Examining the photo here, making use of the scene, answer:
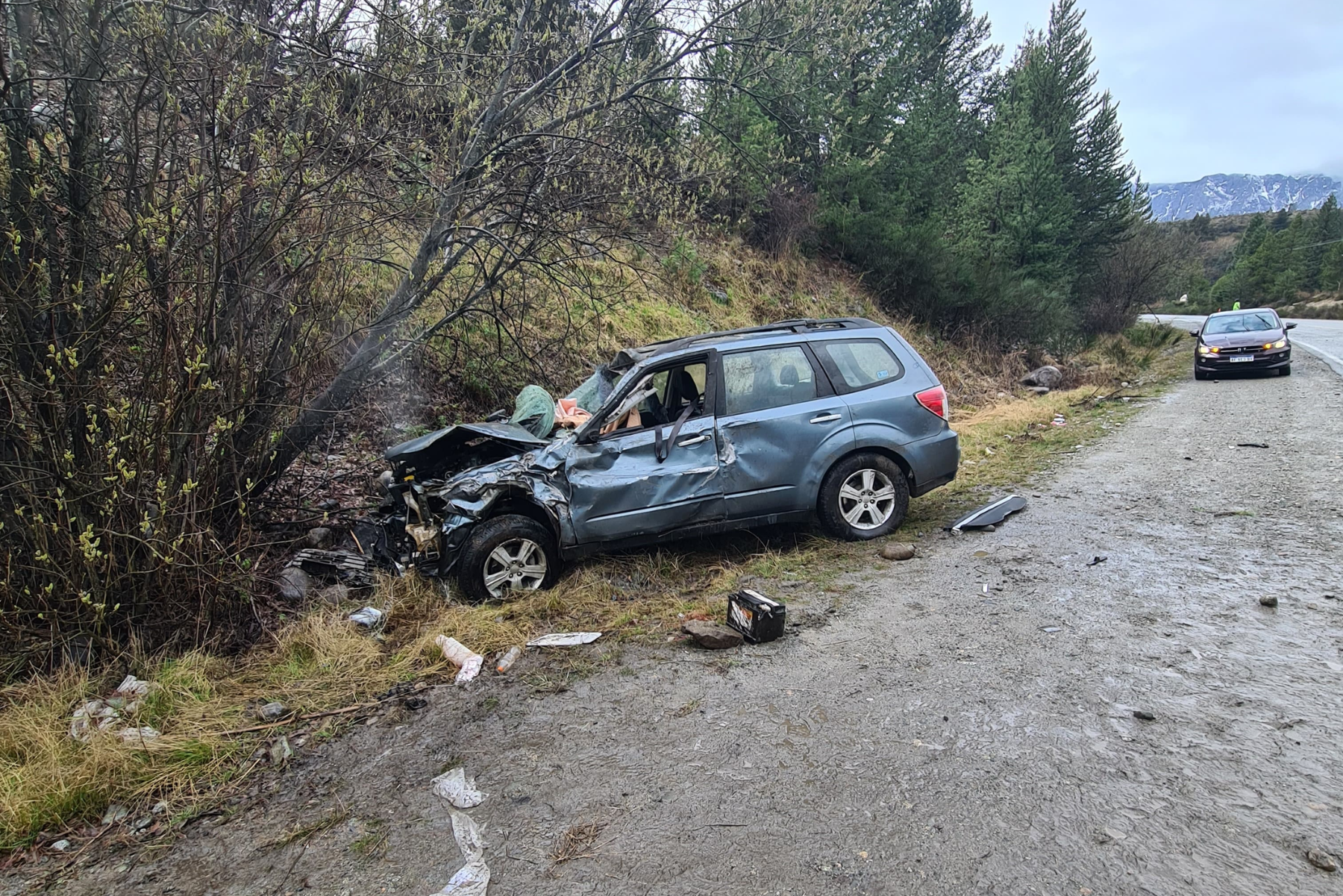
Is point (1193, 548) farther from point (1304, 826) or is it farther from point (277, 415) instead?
point (277, 415)

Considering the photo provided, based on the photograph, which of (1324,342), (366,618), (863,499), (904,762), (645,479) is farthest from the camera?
(1324,342)

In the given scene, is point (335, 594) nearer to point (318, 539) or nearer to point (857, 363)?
point (318, 539)

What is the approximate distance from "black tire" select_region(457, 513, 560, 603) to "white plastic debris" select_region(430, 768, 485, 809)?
6.38 feet

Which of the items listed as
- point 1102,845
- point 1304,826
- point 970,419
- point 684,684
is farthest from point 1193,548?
point 970,419

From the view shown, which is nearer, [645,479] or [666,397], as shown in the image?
[645,479]

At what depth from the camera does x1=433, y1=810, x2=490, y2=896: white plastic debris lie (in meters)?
2.36

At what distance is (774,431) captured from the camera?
5.42 meters

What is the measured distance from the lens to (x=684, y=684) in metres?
3.65

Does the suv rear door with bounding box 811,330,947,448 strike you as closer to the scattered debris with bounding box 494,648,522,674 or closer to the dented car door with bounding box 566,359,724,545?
the dented car door with bounding box 566,359,724,545

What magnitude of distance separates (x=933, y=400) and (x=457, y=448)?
387cm

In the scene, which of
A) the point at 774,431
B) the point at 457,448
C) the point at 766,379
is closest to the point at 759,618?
the point at 774,431

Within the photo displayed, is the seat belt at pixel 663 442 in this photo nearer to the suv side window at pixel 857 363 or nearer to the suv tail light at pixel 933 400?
the suv side window at pixel 857 363

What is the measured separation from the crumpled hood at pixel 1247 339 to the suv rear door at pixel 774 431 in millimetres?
13795

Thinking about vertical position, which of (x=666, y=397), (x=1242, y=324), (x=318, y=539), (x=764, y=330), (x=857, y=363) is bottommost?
(x=318, y=539)
